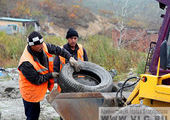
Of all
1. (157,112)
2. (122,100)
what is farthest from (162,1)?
(157,112)

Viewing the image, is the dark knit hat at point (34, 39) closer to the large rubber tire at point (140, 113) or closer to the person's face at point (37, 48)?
the person's face at point (37, 48)

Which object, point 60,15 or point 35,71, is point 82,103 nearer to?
point 35,71

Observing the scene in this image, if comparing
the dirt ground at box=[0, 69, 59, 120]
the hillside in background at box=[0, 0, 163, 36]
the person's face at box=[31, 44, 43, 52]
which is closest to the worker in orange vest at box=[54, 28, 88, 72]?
the person's face at box=[31, 44, 43, 52]

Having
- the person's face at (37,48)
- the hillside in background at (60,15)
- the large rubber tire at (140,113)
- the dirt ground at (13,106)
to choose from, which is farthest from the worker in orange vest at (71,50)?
the hillside in background at (60,15)

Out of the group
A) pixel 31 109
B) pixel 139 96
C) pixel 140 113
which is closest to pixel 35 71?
pixel 31 109

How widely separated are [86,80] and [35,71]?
2.97ft

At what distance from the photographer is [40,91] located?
12.3 ft

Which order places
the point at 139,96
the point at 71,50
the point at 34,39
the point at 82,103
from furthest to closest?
the point at 71,50 < the point at 34,39 < the point at 82,103 < the point at 139,96

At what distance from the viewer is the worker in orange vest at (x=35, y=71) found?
3441 millimetres

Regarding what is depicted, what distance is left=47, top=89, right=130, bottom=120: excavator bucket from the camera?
2.71m

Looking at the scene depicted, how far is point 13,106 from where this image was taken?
5.55 m

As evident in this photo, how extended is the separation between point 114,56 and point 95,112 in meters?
6.59

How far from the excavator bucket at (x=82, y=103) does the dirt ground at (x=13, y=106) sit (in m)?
1.78

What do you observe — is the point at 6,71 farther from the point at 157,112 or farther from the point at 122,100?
the point at 157,112
